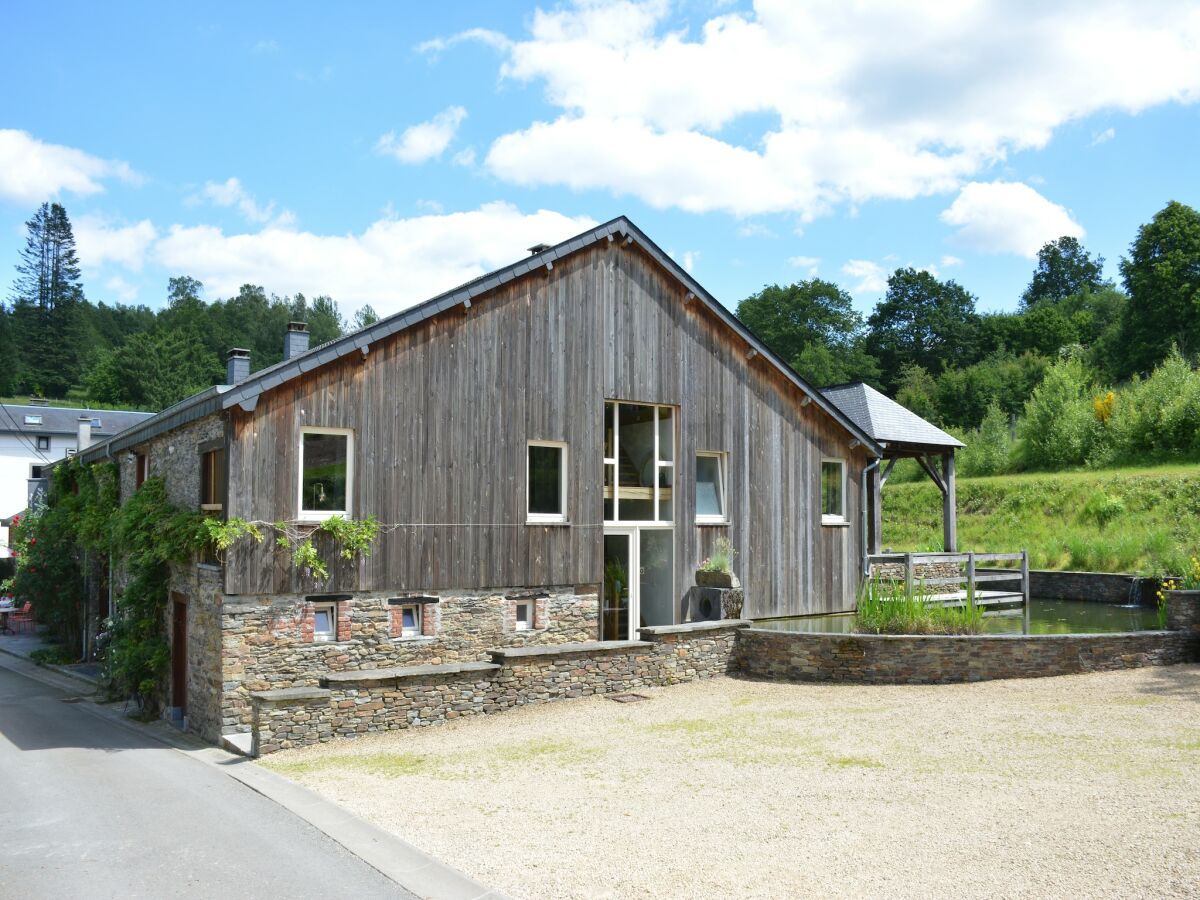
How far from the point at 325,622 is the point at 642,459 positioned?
5.93m

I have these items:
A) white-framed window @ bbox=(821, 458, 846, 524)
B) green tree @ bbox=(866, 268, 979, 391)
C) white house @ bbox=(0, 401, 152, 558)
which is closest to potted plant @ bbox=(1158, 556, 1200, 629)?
white-framed window @ bbox=(821, 458, 846, 524)

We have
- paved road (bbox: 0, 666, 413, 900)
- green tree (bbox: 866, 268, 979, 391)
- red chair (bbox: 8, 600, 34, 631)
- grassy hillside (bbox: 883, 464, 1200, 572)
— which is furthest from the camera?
green tree (bbox: 866, 268, 979, 391)

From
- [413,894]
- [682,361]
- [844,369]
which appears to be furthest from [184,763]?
[844,369]

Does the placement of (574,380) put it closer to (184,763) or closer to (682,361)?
(682,361)

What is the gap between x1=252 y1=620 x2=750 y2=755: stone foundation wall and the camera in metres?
11.0

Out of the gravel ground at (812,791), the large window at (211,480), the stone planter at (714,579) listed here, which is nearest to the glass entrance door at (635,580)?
the stone planter at (714,579)

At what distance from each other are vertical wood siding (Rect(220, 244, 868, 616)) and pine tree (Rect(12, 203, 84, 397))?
264 feet

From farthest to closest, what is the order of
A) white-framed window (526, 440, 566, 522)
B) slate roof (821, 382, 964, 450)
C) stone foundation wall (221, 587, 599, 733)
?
slate roof (821, 382, 964, 450), white-framed window (526, 440, 566, 522), stone foundation wall (221, 587, 599, 733)

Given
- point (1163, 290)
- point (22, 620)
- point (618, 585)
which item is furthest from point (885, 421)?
point (1163, 290)

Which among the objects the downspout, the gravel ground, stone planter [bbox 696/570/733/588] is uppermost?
the downspout

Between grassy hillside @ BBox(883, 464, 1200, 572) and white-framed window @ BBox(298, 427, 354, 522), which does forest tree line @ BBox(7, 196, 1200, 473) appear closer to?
grassy hillside @ BBox(883, 464, 1200, 572)

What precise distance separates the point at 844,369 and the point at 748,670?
52.0 meters

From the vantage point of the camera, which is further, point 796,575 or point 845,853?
point 796,575

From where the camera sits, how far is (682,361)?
16188mm
